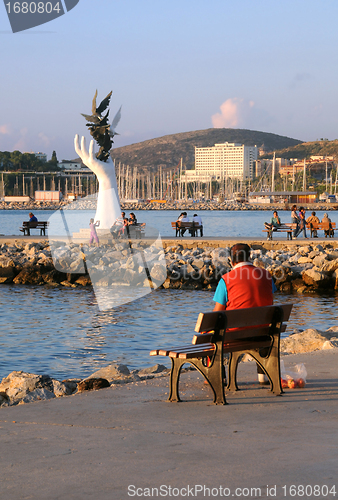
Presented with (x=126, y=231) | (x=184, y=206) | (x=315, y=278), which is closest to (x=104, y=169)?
(x=126, y=231)

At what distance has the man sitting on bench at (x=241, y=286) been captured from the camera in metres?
5.83

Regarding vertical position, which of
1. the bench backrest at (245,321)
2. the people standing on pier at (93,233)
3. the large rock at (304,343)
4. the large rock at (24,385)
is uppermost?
the bench backrest at (245,321)

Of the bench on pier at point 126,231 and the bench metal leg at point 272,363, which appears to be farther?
the bench on pier at point 126,231

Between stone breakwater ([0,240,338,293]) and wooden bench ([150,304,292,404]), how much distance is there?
14.2 meters

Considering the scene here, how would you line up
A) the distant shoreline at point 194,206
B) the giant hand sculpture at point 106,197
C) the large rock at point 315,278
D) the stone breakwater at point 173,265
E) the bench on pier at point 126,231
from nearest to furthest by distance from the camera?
1. the large rock at point 315,278
2. the stone breakwater at point 173,265
3. the bench on pier at point 126,231
4. the giant hand sculpture at point 106,197
5. the distant shoreline at point 194,206

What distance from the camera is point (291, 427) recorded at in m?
4.88

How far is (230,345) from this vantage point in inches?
230

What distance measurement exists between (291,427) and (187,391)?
58.5 inches

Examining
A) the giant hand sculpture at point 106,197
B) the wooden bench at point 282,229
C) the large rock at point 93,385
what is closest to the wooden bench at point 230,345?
Answer: the large rock at point 93,385

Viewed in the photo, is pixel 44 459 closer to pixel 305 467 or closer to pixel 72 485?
pixel 72 485

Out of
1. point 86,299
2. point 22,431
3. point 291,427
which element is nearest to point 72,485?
point 22,431

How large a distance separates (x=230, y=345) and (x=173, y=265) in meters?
16.5

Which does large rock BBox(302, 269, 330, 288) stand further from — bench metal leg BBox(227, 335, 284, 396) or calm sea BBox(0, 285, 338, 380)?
bench metal leg BBox(227, 335, 284, 396)

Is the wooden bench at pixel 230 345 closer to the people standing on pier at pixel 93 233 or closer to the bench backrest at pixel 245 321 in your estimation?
the bench backrest at pixel 245 321
